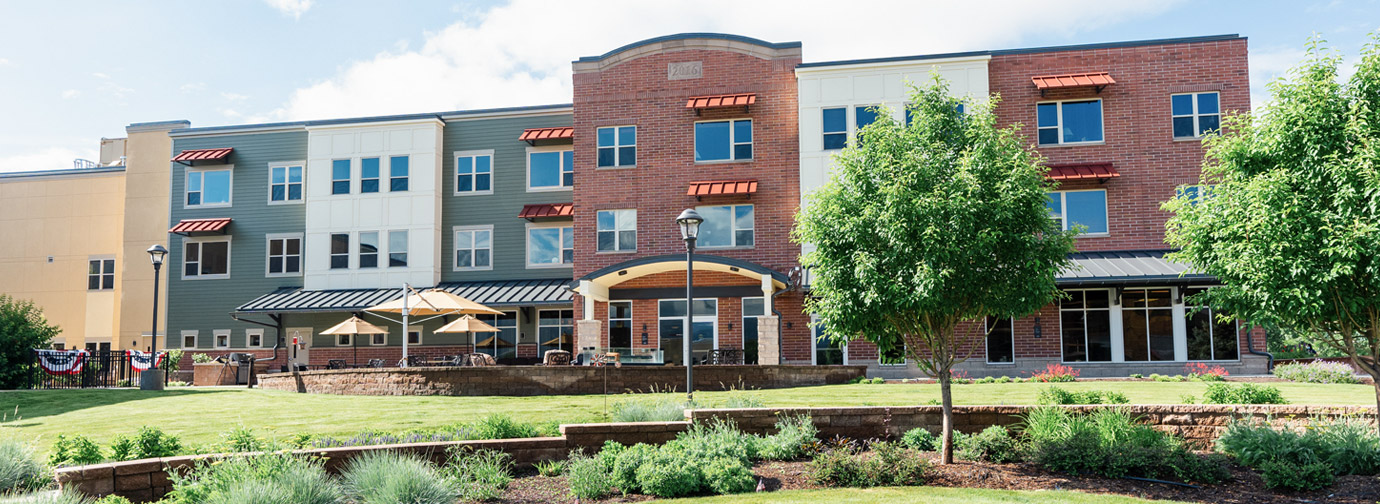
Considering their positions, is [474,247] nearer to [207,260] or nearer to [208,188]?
[207,260]

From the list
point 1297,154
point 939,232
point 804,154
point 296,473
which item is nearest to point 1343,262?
point 1297,154

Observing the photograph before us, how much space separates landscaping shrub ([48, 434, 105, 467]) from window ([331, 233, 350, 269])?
23.4m

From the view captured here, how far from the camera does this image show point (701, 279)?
90.6 feet

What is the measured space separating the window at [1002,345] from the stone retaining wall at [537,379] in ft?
28.5

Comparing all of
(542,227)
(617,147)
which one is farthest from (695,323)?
(542,227)

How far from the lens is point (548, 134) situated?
30.8m

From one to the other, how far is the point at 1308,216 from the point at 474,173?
27.1 m

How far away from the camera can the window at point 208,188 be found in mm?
33562

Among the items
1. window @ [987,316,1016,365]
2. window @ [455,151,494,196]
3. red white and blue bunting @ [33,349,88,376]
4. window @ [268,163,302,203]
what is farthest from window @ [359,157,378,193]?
window @ [987,316,1016,365]

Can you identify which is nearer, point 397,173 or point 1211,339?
point 1211,339

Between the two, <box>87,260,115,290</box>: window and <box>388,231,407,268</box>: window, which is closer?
<box>388,231,407,268</box>: window

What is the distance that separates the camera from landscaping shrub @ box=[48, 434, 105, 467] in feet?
30.0

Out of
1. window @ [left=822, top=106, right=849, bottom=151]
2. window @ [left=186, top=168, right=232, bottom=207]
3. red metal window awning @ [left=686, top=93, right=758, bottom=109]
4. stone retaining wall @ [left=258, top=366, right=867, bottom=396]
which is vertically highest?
red metal window awning @ [left=686, top=93, right=758, bottom=109]

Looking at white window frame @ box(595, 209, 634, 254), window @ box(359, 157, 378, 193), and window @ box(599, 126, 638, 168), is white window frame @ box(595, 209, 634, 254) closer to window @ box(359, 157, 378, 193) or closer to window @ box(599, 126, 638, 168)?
window @ box(599, 126, 638, 168)
